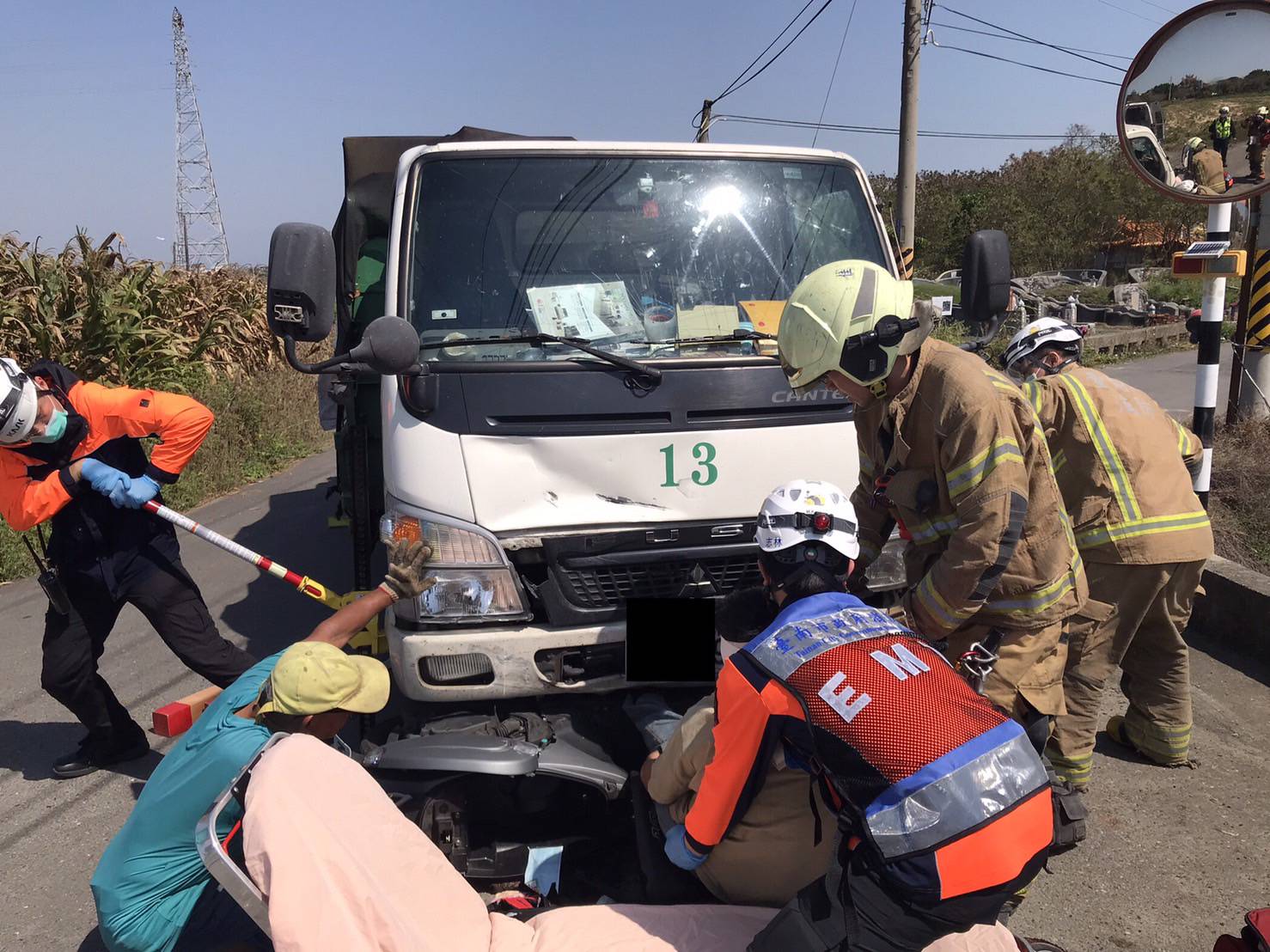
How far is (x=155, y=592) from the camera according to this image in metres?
3.89

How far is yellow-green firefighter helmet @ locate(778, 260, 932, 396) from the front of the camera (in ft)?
8.66

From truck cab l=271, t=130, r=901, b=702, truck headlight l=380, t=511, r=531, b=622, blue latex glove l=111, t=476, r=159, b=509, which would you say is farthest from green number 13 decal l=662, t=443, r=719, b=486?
blue latex glove l=111, t=476, r=159, b=509

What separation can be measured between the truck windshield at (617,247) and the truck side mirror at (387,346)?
37 cm

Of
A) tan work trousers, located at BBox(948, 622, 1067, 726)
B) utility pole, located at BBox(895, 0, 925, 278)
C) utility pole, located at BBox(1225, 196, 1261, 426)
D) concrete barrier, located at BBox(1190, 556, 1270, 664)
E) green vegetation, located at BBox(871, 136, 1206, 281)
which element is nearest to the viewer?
tan work trousers, located at BBox(948, 622, 1067, 726)

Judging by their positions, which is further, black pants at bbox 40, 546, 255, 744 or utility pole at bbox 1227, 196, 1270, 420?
utility pole at bbox 1227, 196, 1270, 420

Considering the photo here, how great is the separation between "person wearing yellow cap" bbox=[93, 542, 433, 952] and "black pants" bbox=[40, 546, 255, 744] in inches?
59.8

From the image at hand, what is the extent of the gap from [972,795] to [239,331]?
509 inches

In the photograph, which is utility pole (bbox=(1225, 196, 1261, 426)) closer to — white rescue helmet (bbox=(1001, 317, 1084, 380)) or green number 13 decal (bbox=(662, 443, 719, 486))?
white rescue helmet (bbox=(1001, 317, 1084, 380))

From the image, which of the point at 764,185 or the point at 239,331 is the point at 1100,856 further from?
the point at 239,331

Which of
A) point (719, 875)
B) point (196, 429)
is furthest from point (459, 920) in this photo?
point (196, 429)

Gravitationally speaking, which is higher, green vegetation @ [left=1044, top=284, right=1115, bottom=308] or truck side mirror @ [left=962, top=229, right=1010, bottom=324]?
truck side mirror @ [left=962, top=229, right=1010, bottom=324]

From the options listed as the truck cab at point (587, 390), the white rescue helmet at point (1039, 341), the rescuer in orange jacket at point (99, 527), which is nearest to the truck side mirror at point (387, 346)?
the truck cab at point (587, 390)

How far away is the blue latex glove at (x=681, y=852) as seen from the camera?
231 centimetres

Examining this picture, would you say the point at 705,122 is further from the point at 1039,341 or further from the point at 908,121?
the point at 1039,341
